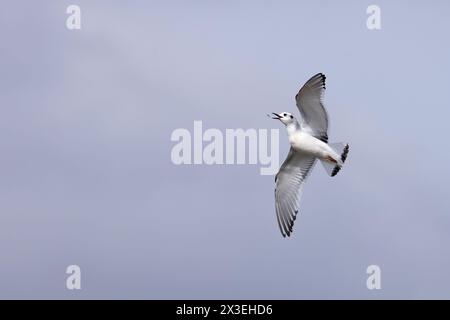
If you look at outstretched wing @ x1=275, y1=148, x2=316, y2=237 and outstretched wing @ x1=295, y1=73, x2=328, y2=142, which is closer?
outstretched wing @ x1=295, y1=73, x2=328, y2=142

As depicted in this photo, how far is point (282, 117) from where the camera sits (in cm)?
1526

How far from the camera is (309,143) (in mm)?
15281

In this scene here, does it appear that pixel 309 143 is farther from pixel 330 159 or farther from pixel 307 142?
pixel 330 159

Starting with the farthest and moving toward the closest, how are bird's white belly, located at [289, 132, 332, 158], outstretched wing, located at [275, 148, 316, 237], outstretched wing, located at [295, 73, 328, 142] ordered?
outstretched wing, located at [275, 148, 316, 237]
bird's white belly, located at [289, 132, 332, 158]
outstretched wing, located at [295, 73, 328, 142]

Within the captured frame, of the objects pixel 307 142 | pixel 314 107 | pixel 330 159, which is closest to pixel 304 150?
pixel 307 142

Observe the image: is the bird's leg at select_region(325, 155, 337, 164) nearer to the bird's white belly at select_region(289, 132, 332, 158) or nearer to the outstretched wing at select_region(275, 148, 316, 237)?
the bird's white belly at select_region(289, 132, 332, 158)

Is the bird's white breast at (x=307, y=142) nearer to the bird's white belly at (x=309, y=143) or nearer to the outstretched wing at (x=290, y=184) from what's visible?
the bird's white belly at (x=309, y=143)

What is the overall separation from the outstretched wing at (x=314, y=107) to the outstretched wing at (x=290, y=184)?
16.3 inches

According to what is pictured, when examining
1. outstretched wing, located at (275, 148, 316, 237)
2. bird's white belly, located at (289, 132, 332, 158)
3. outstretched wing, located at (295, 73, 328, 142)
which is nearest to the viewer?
outstretched wing, located at (295, 73, 328, 142)

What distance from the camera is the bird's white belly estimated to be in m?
A: 15.3

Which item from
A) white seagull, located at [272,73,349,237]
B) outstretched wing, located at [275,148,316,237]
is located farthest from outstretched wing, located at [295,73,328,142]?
outstretched wing, located at [275,148,316,237]

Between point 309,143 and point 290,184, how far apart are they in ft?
2.21
